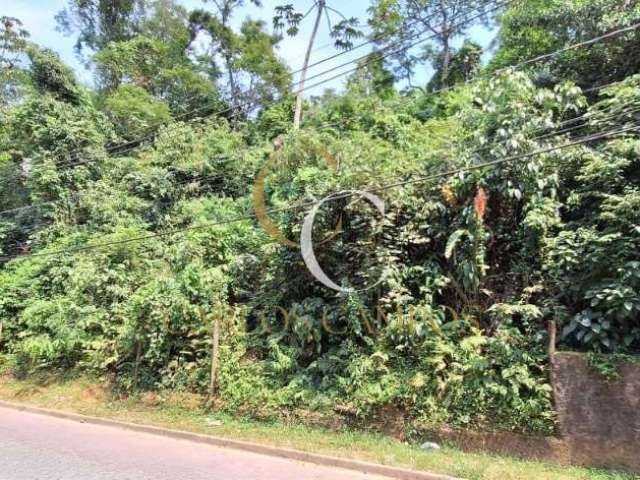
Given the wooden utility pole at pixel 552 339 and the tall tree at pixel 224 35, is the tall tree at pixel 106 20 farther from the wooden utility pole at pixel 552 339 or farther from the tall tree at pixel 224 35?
the wooden utility pole at pixel 552 339

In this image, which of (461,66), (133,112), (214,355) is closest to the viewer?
(214,355)

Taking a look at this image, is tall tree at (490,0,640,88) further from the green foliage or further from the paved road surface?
the green foliage

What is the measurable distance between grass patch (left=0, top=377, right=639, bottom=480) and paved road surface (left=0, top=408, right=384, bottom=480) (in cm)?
46

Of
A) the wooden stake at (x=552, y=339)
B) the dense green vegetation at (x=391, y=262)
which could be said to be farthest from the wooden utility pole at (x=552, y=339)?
the dense green vegetation at (x=391, y=262)

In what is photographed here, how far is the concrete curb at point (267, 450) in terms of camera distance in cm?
593

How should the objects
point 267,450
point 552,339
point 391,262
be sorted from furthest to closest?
point 391,262 → point 267,450 → point 552,339

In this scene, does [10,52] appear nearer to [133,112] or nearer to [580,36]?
[133,112]

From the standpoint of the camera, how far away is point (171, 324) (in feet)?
32.7

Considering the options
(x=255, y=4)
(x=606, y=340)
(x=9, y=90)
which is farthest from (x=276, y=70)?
(x=606, y=340)

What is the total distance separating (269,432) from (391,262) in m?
3.36

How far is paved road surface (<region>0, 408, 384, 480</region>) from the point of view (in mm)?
5812

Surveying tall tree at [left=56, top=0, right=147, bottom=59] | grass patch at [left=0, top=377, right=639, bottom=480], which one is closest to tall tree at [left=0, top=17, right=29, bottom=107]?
tall tree at [left=56, top=0, right=147, bottom=59]

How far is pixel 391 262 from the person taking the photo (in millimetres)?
8531

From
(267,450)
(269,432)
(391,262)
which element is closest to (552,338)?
(391,262)
